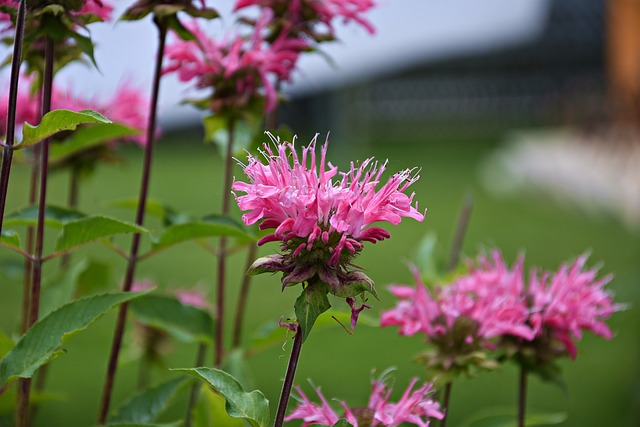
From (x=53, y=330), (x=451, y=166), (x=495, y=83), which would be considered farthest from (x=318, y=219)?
(x=495, y=83)

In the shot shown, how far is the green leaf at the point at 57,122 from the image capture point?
1.95 feet

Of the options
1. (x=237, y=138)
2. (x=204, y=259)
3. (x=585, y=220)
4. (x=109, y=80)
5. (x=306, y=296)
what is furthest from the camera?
(x=585, y=220)

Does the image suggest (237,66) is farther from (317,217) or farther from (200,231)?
(317,217)

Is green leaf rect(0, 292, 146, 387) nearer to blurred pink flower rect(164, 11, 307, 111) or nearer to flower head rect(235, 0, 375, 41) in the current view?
blurred pink flower rect(164, 11, 307, 111)

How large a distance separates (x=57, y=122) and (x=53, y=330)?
0.18 meters

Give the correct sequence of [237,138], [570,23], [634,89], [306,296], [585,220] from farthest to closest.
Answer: [570,23]
[585,220]
[634,89]
[237,138]
[306,296]

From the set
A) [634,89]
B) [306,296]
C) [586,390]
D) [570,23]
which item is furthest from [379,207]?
[570,23]

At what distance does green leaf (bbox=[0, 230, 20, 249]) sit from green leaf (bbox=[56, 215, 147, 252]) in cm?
4

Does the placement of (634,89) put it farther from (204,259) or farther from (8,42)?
(8,42)

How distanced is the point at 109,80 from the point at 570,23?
7454 millimetres

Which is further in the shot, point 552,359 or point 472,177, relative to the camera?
point 472,177

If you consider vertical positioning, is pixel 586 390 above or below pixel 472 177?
below

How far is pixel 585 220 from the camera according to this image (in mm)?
4344

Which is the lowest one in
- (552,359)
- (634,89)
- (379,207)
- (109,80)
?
(552,359)
